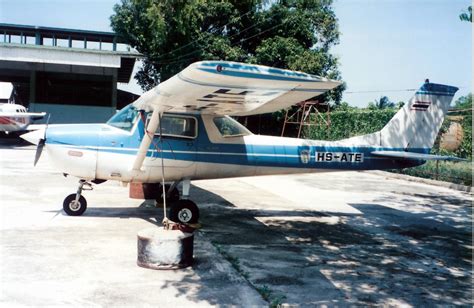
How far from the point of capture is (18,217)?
7.80 meters

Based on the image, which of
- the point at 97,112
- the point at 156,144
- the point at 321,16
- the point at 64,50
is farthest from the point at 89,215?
the point at 321,16

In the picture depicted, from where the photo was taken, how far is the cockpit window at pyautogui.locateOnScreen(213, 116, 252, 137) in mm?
8606

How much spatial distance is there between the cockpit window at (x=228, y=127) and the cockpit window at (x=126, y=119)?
1.54 meters

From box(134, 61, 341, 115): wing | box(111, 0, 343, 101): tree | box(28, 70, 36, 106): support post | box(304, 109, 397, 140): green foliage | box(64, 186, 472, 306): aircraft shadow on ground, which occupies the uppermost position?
box(111, 0, 343, 101): tree

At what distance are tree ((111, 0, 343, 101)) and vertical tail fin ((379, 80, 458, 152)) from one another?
17.9 meters

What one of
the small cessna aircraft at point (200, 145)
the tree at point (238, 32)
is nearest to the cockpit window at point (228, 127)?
the small cessna aircraft at point (200, 145)

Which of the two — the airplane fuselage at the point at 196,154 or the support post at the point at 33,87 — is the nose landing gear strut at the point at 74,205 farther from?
the support post at the point at 33,87

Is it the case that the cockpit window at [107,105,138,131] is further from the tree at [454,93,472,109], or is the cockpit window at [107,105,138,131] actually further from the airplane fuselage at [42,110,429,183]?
the tree at [454,93,472,109]

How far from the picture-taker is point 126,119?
8320mm

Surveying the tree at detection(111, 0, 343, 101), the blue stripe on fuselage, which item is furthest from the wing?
the tree at detection(111, 0, 343, 101)

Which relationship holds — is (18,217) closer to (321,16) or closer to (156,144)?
(156,144)

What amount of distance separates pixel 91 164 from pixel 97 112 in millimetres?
21632

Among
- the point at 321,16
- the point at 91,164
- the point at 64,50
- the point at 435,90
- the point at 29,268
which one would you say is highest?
the point at 321,16

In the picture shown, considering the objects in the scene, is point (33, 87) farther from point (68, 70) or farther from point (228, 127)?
point (228, 127)
